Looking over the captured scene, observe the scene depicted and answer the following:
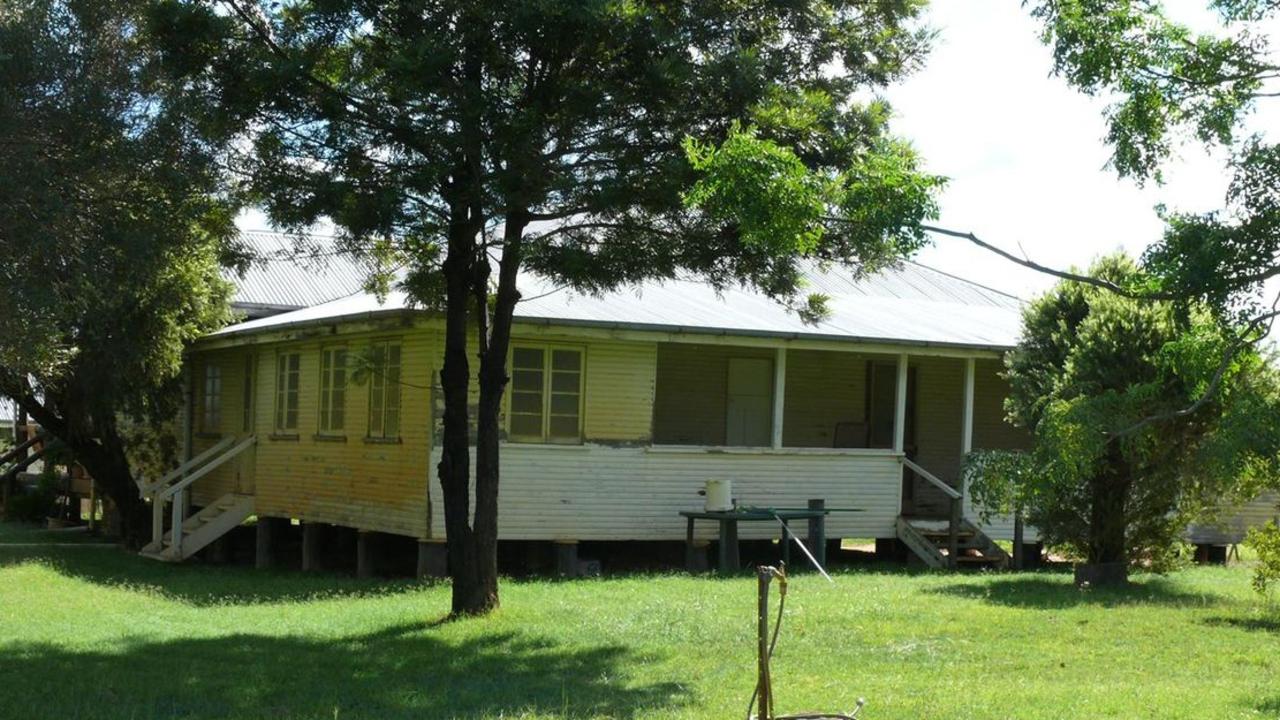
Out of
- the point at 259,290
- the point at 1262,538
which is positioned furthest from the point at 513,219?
the point at 259,290

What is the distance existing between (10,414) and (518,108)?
4024 centimetres

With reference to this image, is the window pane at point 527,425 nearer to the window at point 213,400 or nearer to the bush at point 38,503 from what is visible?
the window at point 213,400

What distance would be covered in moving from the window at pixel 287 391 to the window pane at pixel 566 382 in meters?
4.93

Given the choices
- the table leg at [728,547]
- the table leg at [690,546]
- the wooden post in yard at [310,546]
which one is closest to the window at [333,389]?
the wooden post in yard at [310,546]

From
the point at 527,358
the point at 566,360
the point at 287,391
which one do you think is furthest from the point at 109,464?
→ the point at 566,360

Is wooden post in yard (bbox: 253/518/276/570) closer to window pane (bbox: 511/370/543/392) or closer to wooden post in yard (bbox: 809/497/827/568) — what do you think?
window pane (bbox: 511/370/543/392)

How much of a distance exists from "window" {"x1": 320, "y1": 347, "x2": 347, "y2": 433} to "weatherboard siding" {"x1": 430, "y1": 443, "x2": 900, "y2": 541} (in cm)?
307

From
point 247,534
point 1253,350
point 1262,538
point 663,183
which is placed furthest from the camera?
point 247,534

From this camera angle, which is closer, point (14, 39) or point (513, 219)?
point (14, 39)

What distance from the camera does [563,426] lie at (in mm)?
19656

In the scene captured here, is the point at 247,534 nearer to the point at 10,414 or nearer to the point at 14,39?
the point at 14,39

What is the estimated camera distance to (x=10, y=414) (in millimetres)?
48406

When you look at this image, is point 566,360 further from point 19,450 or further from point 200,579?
point 19,450

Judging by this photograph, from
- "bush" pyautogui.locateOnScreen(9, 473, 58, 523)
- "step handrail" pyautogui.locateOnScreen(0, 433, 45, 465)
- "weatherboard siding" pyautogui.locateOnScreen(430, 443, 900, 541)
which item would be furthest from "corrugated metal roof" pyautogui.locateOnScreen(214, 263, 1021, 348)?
"bush" pyautogui.locateOnScreen(9, 473, 58, 523)
